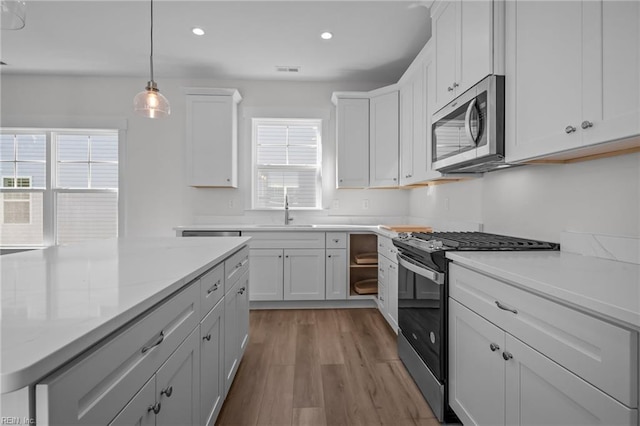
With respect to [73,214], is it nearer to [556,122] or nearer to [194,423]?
[194,423]

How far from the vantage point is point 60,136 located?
4.03 metres

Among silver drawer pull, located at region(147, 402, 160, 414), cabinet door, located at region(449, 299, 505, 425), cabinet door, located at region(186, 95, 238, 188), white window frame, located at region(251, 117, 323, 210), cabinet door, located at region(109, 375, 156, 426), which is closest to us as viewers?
cabinet door, located at region(109, 375, 156, 426)

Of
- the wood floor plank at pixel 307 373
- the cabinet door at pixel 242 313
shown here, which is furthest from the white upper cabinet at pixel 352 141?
the cabinet door at pixel 242 313

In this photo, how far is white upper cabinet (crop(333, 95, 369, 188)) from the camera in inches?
145

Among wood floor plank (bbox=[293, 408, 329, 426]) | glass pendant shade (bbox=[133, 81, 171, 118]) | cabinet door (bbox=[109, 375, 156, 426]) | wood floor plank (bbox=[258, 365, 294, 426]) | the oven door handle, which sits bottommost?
wood floor plank (bbox=[293, 408, 329, 426])

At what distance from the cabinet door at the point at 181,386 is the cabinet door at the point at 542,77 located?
167 centimetres

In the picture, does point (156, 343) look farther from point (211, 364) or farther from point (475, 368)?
point (475, 368)

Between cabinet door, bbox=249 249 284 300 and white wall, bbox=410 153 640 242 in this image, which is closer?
white wall, bbox=410 153 640 242

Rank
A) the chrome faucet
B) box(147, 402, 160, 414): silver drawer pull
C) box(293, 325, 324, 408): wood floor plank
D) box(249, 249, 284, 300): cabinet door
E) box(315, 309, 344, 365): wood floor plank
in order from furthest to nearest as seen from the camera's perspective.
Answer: the chrome faucet, box(249, 249, 284, 300): cabinet door, box(315, 309, 344, 365): wood floor plank, box(293, 325, 324, 408): wood floor plank, box(147, 402, 160, 414): silver drawer pull

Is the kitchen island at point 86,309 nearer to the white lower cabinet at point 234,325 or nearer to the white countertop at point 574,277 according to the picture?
the white lower cabinet at point 234,325

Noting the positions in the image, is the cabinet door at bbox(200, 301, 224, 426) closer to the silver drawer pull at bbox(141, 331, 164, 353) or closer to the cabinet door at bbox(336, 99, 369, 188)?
the silver drawer pull at bbox(141, 331, 164, 353)

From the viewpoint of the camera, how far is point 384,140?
361 centimetres

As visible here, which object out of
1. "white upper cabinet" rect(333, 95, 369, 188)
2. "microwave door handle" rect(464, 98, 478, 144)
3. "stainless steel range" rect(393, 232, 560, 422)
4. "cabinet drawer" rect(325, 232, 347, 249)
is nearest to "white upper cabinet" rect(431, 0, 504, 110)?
"microwave door handle" rect(464, 98, 478, 144)

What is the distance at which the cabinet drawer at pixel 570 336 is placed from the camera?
2.46ft
